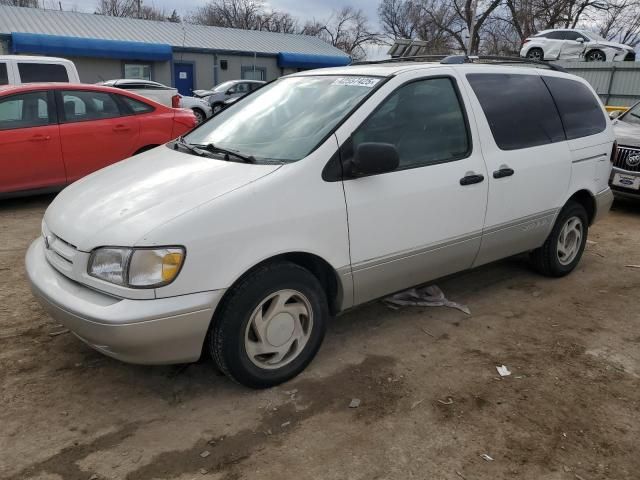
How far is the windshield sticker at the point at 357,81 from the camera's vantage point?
3.40m

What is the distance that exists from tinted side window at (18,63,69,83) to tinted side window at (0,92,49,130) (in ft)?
8.93

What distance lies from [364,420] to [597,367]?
159cm

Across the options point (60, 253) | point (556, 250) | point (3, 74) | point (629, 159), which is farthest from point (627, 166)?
point (3, 74)

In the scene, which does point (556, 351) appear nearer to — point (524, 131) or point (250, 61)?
point (524, 131)

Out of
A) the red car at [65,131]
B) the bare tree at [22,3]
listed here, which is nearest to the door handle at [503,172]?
the red car at [65,131]

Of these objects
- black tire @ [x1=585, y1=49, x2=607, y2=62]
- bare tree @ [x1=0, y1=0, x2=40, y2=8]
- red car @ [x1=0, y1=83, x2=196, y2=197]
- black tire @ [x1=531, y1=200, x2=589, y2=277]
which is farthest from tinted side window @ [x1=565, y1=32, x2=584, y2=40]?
bare tree @ [x1=0, y1=0, x2=40, y2=8]

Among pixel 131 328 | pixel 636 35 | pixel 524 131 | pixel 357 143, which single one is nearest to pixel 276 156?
pixel 357 143

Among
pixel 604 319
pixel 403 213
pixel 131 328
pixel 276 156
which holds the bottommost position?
pixel 604 319

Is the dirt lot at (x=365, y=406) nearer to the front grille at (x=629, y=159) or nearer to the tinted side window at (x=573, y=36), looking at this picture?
the front grille at (x=629, y=159)

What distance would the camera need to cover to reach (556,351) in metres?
3.57

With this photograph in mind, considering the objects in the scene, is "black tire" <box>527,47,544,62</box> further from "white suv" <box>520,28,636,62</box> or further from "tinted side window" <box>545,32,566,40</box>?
"tinted side window" <box>545,32,566,40</box>

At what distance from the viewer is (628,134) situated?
7398 millimetres

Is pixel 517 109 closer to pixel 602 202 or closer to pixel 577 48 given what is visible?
pixel 602 202

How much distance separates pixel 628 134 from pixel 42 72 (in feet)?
29.5
